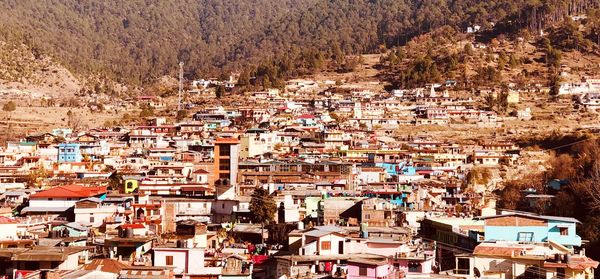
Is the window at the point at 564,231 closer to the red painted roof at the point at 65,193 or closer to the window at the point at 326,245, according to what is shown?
the window at the point at 326,245

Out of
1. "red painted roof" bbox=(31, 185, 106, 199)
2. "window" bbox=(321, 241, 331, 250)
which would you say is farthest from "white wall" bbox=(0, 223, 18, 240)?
"window" bbox=(321, 241, 331, 250)

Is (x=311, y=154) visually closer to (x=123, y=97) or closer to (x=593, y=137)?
(x=593, y=137)

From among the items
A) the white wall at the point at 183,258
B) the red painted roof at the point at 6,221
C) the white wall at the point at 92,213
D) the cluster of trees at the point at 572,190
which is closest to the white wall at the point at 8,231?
the red painted roof at the point at 6,221

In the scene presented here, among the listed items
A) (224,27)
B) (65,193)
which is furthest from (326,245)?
(224,27)

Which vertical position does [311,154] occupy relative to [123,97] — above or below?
below

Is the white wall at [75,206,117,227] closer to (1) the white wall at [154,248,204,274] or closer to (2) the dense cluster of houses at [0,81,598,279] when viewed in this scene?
(2) the dense cluster of houses at [0,81,598,279]

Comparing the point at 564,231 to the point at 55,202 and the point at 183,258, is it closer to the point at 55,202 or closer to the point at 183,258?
the point at 183,258

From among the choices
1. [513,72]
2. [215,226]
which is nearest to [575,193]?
[215,226]
